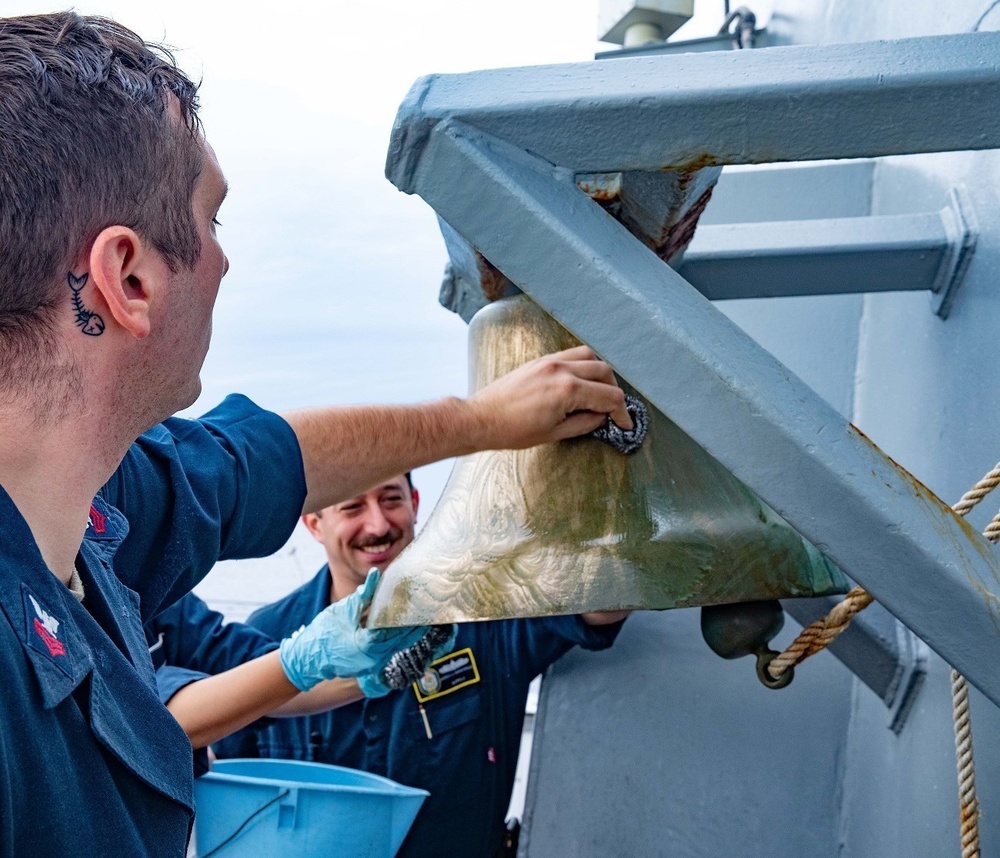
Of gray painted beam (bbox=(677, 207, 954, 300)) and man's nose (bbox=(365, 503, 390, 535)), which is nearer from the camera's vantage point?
gray painted beam (bbox=(677, 207, 954, 300))

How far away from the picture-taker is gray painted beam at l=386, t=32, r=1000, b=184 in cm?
73

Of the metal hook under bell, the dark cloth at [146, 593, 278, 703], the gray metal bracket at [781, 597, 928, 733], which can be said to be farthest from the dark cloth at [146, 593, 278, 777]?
the metal hook under bell

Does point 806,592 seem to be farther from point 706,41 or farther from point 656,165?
point 706,41

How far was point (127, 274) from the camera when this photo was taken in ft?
2.77

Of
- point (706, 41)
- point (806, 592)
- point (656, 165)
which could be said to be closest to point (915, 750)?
point (806, 592)

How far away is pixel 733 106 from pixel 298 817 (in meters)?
1.38

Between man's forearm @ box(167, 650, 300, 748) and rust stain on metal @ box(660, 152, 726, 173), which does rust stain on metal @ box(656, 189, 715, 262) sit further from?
man's forearm @ box(167, 650, 300, 748)

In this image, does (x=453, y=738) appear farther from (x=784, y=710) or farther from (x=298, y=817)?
(x=784, y=710)

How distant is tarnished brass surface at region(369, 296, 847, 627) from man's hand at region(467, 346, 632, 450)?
0.08 ft

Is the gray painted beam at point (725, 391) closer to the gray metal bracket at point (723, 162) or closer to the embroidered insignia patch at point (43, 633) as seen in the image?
the gray metal bracket at point (723, 162)

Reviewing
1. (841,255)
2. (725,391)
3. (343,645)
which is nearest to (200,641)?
(343,645)

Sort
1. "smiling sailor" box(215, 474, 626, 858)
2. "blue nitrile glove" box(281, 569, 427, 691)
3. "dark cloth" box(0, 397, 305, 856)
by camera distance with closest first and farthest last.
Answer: "dark cloth" box(0, 397, 305, 856), "blue nitrile glove" box(281, 569, 427, 691), "smiling sailor" box(215, 474, 626, 858)

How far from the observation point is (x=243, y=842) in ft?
6.02

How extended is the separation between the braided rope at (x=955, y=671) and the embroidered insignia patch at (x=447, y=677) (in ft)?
4.39
